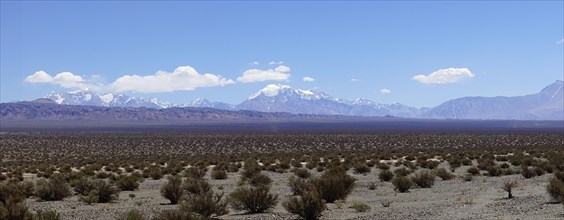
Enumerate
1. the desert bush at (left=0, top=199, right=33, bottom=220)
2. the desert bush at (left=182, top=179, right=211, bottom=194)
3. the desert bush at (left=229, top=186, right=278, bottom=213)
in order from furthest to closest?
the desert bush at (left=182, top=179, right=211, bottom=194) < the desert bush at (left=229, top=186, right=278, bottom=213) < the desert bush at (left=0, top=199, right=33, bottom=220)

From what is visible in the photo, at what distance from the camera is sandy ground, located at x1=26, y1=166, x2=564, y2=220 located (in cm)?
1441

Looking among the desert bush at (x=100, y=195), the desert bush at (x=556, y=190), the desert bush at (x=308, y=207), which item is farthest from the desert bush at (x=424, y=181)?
the desert bush at (x=100, y=195)

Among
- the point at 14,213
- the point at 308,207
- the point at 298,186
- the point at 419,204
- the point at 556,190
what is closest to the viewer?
the point at 14,213

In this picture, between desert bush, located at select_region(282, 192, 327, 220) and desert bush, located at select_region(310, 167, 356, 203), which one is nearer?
desert bush, located at select_region(282, 192, 327, 220)

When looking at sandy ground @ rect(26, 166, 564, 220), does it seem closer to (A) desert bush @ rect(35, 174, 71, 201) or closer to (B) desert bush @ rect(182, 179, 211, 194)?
(A) desert bush @ rect(35, 174, 71, 201)

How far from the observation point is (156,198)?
20.3m

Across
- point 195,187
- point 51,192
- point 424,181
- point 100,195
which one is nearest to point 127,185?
point 51,192

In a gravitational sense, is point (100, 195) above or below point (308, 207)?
below

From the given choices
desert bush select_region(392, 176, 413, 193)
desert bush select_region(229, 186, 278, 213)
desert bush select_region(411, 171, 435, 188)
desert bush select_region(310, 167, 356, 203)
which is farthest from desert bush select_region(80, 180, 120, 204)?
desert bush select_region(411, 171, 435, 188)

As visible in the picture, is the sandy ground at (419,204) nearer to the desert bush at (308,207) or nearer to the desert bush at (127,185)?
the desert bush at (127,185)

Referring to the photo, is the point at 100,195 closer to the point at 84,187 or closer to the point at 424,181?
the point at 84,187

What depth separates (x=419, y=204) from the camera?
16953 millimetres

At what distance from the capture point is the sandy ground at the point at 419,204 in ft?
47.3

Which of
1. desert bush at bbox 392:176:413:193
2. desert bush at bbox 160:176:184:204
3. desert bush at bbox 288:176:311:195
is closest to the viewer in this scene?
desert bush at bbox 160:176:184:204
